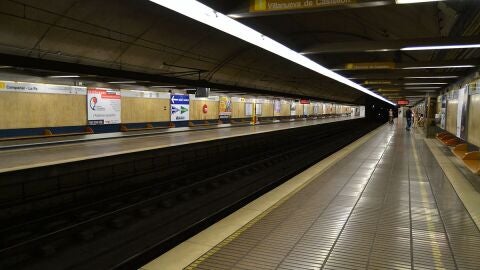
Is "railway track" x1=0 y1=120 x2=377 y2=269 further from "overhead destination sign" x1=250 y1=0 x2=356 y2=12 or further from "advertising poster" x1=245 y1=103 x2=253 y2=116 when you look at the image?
"advertising poster" x1=245 y1=103 x2=253 y2=116

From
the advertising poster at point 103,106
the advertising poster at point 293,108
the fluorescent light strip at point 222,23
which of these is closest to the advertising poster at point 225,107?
the advertising poster at point 103,106

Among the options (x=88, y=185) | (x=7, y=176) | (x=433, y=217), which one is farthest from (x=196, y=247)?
(x=88, y=185)

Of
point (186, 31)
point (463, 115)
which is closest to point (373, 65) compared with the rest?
point (463, 115)

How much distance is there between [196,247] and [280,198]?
2241mm

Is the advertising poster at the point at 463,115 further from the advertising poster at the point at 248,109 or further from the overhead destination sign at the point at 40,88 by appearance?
the advertising poster at the point at 248,109

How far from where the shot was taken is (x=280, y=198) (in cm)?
562

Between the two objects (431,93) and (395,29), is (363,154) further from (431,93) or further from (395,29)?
(431,93)

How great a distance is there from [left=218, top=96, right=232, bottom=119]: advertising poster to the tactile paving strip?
20.2 m

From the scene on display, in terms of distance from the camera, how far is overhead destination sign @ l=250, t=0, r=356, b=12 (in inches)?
191

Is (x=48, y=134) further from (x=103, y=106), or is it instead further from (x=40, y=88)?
(x=103, y=106)

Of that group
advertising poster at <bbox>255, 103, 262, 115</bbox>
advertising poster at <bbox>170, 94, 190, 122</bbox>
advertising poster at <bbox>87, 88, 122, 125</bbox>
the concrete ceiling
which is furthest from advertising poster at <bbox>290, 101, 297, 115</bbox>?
advertising poster at <bbox>87, 88, 122, 125</bbox>

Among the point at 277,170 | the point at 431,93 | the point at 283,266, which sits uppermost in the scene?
the point at 431,93

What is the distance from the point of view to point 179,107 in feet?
72.1

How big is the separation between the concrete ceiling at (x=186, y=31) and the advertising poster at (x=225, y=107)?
1103 cm
